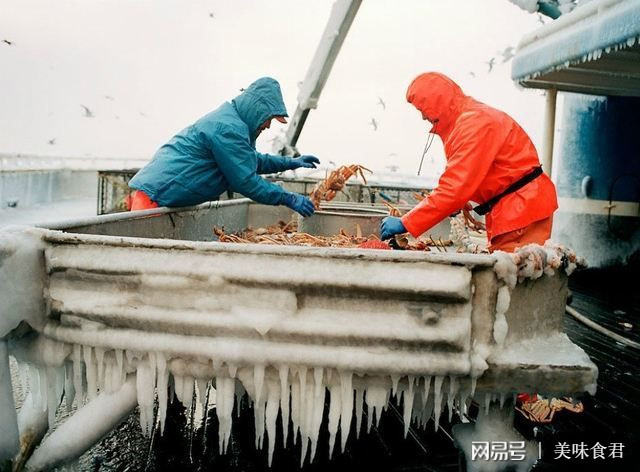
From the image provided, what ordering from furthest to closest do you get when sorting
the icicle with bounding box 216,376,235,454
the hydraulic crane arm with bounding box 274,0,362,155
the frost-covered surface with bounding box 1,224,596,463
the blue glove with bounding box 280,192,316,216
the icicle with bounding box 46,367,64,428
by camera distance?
the hydraulic crane arm with bounding box 274,0,362,155 → the blue glove with bounding box 280,192,316,216 → the icicle with bounding box 46,367,64,428 → the icicle with bounding box 216,376,235,454 → the frost-covered surface with bounding box 1,224,596,463

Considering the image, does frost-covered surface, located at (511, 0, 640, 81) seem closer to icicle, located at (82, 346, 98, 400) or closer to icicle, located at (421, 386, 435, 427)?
icicle, located at (421, 386, 435, 427)

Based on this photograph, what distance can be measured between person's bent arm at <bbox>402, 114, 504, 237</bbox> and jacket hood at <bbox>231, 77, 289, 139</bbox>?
218cm

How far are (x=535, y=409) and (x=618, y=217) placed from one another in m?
7.64

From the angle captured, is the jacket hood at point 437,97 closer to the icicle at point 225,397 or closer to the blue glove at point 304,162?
the icicle at point 225,397

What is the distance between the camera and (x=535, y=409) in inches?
129

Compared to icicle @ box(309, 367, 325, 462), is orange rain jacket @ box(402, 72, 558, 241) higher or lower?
higher

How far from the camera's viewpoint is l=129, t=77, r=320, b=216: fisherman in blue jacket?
13.6 feet

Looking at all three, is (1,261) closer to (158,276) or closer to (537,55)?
(158,276)

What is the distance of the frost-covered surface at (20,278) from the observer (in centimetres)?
178

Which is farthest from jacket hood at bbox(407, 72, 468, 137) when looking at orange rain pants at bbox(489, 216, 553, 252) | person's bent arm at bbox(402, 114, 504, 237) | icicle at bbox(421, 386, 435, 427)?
icicle at bbox(421, 386, 435, 427)

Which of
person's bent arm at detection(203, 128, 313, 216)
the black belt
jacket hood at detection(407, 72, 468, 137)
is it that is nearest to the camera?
the black belt

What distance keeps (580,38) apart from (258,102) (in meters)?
4.92

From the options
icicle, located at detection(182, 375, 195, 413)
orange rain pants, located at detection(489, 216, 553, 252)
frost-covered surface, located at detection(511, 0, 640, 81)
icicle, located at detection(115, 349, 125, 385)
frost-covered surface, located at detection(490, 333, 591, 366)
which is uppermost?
frost-covered surface, located at detection(511, 0, 640, 81)


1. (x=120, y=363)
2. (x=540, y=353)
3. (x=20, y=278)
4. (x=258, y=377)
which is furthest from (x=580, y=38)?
(x=20, y=278)
